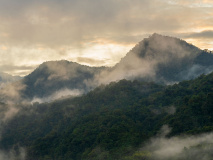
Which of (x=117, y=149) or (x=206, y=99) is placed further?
(x=206, y=99)

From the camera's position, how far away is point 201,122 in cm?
8288

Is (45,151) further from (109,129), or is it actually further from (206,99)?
(206,99)

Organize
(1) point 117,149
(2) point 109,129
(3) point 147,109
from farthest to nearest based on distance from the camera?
(3) point 147,109 → (2) point 109,129 → (1) point 117,149

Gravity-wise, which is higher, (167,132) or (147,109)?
(147,109)

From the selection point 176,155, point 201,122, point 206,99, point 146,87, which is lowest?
point 176,155

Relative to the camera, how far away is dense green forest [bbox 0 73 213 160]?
83062mm

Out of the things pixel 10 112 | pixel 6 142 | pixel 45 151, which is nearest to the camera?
pixel 45 151

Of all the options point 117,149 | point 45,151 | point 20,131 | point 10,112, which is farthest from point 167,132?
point 10,112

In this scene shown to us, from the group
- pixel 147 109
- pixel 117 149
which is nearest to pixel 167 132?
pixel 117 149

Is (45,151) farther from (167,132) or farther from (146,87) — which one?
(146,87)

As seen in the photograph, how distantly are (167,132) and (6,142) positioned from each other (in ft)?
314

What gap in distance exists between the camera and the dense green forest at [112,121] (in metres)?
83.1

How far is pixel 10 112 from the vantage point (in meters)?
173

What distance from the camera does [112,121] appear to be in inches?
4023
